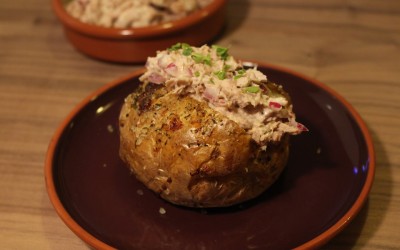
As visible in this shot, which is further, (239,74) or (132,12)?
(132,12)

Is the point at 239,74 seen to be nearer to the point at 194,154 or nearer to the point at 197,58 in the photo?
the point at 197,58

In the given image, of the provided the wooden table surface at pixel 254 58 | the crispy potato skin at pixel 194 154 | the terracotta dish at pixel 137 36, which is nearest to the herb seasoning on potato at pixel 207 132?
the crispy potato skin at pixel 194 154

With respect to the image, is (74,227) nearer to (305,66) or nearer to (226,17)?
(305,66)

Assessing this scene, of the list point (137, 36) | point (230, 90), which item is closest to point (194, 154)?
point (230, 90)

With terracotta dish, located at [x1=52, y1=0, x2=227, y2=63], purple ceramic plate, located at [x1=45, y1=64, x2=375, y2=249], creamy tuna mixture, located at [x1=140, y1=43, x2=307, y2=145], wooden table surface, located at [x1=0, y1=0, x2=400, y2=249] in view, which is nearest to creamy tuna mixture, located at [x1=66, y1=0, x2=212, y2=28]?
terracotta dish, located at [x1=52, y1=0, x2=227, y2=63]

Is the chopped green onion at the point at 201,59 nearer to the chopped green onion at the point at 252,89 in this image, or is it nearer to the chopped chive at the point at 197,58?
the chopped chive at the point at 197,58
